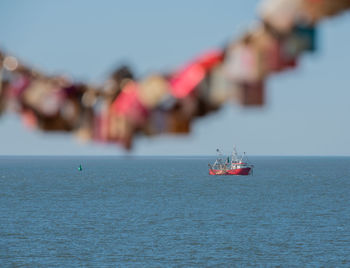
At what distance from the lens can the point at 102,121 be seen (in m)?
2.76

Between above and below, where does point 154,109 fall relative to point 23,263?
above

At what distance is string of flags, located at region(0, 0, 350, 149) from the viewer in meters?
1.95

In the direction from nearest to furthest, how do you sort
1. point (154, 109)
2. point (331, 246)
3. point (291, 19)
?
point (291, 19) < point (154, 109) < point (331, 246)

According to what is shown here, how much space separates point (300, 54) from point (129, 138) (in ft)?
3.14

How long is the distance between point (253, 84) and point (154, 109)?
0.46 metres

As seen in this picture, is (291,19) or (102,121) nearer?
(291,19)

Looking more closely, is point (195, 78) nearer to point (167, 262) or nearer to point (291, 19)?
point (291, 19)

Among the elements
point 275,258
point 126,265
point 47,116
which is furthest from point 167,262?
point 47,116

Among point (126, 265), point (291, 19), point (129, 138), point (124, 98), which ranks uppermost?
point (291, 19)

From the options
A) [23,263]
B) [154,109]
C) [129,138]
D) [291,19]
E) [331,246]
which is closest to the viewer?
[291,19]

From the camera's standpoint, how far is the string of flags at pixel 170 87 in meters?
1.95

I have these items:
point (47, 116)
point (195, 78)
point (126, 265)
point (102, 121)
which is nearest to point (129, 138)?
point (102, 121)

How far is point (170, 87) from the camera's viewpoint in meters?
2.25

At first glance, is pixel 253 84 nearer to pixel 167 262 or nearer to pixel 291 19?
pixel 291 19
